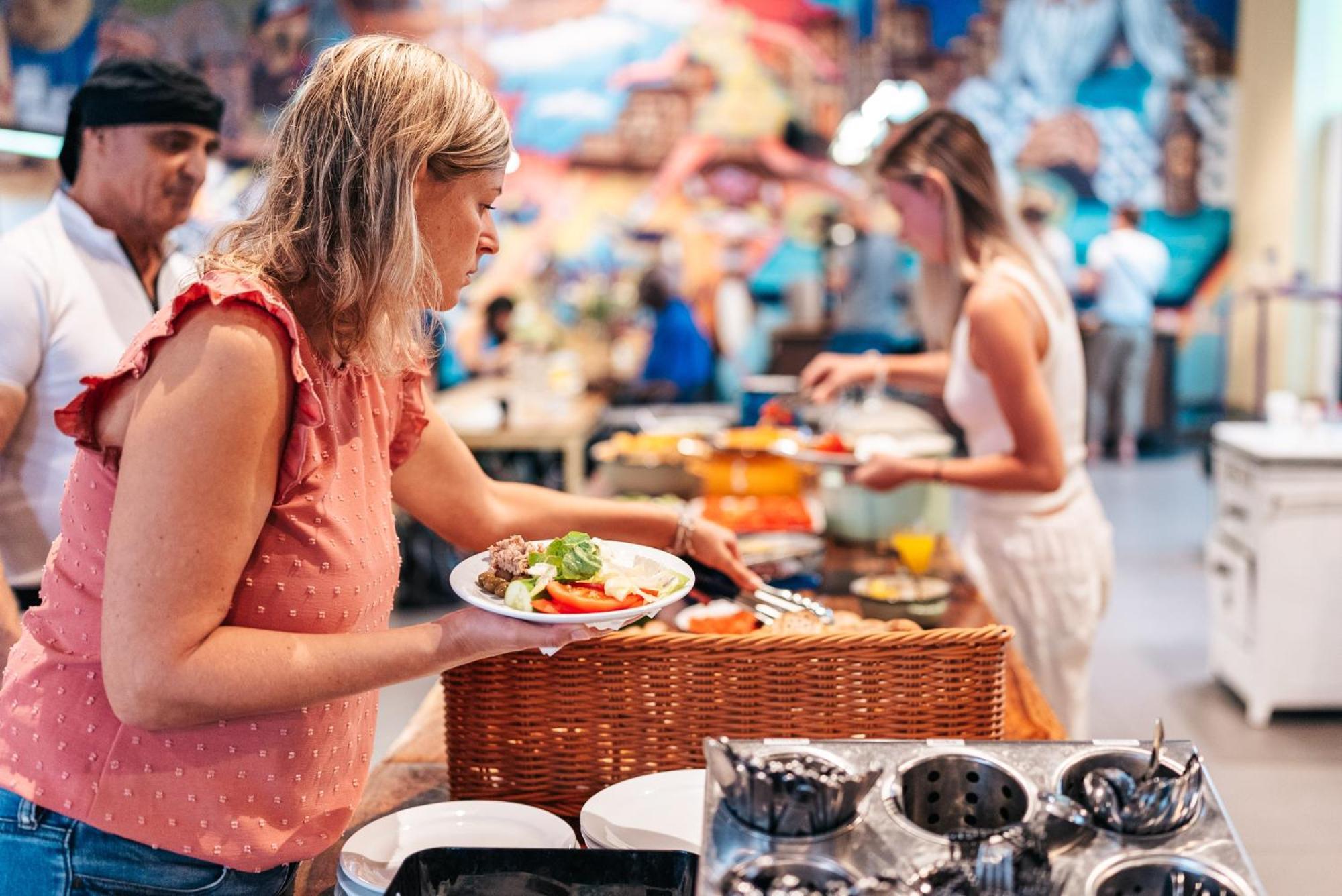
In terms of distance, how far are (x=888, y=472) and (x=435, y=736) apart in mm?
1301

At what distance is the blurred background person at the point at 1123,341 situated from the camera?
9.96 meters

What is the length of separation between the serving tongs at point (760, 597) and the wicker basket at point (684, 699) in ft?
0.65

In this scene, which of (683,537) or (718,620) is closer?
(683,537)

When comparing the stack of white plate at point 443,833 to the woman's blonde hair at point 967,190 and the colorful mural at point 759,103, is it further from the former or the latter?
the colorful mural at point 759,103

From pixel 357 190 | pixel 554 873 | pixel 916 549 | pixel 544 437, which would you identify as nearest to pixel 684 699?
pixel 554 873

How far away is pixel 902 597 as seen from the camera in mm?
2299

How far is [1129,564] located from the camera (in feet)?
21.4

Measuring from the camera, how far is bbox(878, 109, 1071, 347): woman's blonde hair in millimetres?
2727

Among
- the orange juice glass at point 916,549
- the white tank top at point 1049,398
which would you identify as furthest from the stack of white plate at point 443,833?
the white tank top at point 1049,398

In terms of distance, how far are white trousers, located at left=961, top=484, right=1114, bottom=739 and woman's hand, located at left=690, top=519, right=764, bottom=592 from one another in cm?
105

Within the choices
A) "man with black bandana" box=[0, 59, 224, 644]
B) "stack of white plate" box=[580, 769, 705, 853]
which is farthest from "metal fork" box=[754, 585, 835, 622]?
"man with black bandana" box=[0, 59, 224, 644]

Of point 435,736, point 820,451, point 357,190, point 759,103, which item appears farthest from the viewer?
point 759,103

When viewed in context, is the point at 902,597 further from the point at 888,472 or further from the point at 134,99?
the point at 134,99

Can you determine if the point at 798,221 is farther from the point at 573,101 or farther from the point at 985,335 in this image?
the point at 985,335
